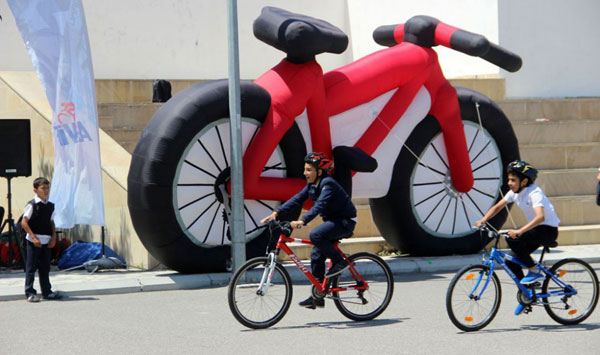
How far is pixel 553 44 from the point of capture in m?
22.5

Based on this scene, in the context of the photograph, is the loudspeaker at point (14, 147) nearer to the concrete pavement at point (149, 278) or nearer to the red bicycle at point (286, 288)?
the concrete pavement at point (149, 278)

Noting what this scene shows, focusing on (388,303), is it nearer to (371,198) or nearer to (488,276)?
(488,276)

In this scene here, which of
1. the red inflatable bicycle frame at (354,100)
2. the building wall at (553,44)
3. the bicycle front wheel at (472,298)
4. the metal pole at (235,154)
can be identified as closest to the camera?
the bicycle front wheel at (472,298)

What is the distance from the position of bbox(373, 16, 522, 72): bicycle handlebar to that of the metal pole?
10.5ft

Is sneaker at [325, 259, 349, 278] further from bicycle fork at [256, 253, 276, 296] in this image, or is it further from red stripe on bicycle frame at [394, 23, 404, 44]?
red stripe on bicycle frame at [394, 23, 404, 44]

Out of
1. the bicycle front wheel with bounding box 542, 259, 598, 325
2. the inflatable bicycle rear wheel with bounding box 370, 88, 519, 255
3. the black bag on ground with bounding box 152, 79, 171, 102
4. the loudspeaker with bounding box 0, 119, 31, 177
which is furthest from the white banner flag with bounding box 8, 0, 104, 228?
the bicycle front wheel with bounding box 542, 259, 598, 325

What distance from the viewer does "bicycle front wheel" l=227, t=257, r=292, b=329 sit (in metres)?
9.55

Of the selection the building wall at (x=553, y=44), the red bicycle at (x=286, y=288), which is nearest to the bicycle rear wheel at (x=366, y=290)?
the red bicycle at (x=286, y=288)

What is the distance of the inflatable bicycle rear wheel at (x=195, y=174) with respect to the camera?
12.6 meters

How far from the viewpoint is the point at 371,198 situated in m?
15.0

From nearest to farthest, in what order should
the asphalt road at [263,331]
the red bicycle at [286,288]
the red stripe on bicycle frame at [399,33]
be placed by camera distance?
the asphalt road at [263,331] < the red bicycle at [286,288] < the red stripe on bicycle frame at [399,33]

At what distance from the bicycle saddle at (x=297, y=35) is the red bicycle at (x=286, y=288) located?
3.78m

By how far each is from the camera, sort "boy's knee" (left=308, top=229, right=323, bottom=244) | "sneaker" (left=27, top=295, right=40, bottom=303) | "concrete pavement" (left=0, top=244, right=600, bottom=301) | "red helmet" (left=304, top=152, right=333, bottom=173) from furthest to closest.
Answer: "concrete pavement" (left=0, top=244, right=600, bottom=301)
"sneaker" (left=27, top=295, right=40, bottom=303)
"red helmet" (left=304, top=152, right=333, bottom=173)
"boy's knee" (left=308, top=229, right=323, bottom=244)

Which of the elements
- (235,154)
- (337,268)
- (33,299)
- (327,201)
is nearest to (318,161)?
(327,201)
